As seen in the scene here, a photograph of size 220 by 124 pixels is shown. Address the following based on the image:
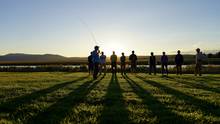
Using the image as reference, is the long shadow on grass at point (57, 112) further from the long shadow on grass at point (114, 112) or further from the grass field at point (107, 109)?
the long shadow on grass at point (114, 112)

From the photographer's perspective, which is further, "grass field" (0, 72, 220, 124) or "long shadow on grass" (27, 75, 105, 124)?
"grass field" (0, 72, 220, 124)

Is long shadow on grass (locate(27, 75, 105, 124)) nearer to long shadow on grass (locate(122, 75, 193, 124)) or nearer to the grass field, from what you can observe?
the grass field

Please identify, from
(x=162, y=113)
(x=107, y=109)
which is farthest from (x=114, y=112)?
(x=162, y=113)

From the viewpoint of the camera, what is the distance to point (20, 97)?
1321 centimetres

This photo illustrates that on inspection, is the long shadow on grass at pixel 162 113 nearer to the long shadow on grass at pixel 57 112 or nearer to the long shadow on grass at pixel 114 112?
the long shadow on grass at pixel 114 112

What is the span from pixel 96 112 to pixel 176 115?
207 centimetres

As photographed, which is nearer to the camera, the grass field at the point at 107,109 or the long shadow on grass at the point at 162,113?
the long shadow on grass at the point at 162,113

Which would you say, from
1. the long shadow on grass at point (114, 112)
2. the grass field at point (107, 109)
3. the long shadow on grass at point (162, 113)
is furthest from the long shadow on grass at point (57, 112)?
the long shadow on grass at point (162, 113)

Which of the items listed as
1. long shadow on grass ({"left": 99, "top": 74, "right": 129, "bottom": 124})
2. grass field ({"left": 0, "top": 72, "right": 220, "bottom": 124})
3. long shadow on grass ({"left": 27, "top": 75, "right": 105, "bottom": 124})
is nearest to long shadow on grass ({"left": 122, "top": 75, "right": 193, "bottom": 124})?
grass field ({"left": 0, "top": 72, "right": 220, "bottom": 124})

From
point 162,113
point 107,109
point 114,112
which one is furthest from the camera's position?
point 107,109

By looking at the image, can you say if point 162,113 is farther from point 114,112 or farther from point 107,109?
point 107,109

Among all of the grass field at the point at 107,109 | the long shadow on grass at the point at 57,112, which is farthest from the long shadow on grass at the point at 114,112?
the long shadow on grass at the point at 57,112

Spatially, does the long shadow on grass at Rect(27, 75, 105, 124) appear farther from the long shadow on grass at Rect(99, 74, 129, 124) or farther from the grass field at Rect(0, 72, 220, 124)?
the long shadow on grass at Rect(99, 74, 129, 124)

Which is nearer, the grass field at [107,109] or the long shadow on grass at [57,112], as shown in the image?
the long shadow on grass at [57,112]
